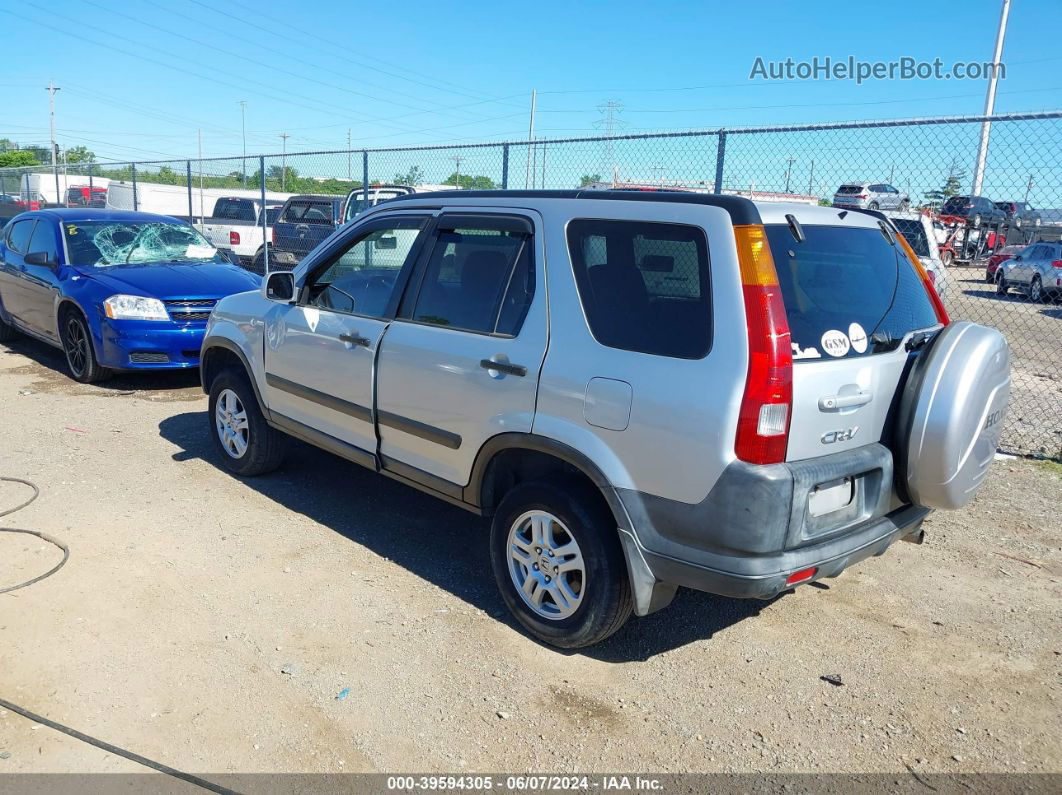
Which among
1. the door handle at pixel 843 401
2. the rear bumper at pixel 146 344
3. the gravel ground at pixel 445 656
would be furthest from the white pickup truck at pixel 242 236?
the door handle at pixel 843 401

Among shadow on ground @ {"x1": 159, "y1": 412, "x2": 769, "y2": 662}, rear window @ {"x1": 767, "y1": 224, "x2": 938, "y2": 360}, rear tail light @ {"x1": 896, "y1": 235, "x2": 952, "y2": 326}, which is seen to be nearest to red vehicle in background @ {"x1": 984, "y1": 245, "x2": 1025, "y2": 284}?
rear tail light @ {"x1": 896, "y1": 235, "x2": 952, "y2": 326}

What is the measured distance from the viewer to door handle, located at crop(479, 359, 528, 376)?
3.54 metres

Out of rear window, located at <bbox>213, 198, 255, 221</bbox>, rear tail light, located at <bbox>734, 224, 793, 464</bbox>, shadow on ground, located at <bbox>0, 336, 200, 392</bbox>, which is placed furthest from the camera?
rear window, located at <bbox>213, 198, 255, 221</bbox>

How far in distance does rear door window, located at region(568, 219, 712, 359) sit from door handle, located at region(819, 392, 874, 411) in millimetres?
479

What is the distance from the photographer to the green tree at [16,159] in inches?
2111

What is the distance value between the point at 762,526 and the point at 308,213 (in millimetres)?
13250

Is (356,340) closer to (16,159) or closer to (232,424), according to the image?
(232,424)

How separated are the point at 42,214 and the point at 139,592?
676 centimetres

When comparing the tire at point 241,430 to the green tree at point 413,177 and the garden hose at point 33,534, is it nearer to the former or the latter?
the garden hose at point 33,534

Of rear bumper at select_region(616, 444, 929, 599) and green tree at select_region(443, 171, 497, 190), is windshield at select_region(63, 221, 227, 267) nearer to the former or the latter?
green tree at select_region(443, 171, 497, 190)

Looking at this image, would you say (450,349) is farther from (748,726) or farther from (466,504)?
(748,726)

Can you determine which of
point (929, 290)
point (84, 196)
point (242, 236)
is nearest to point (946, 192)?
point (929, 290)

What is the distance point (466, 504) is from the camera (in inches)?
157

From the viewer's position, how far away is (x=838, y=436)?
312cm
